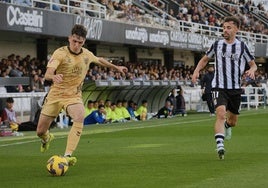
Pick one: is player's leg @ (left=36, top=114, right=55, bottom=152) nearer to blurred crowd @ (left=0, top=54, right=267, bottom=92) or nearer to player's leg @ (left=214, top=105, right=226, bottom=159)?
player's leg @ (left=214, top=105, right=226, bottom=159)

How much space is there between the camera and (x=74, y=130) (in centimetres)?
1097

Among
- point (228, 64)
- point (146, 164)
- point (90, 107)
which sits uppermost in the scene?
point (228, 64)

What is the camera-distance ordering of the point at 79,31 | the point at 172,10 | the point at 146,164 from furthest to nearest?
the point at 172,10
the point at 146,164
the point at 79,31

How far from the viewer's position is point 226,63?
12750 mm

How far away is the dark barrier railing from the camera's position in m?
30.4

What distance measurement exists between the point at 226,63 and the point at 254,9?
55.0 meters

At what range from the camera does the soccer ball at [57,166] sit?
1023 centimetres

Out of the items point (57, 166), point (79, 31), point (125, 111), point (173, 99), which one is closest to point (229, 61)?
point (79, 31)

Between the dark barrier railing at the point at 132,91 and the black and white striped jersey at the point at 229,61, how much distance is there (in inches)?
→ 658

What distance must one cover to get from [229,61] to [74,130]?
3.24m

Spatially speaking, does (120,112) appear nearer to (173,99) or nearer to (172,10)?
(173,99)

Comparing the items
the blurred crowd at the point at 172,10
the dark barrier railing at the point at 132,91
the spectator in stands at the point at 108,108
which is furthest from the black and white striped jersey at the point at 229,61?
the blurred crowd at the point at 172,10

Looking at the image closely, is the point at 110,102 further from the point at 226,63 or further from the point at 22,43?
the point at 226,63

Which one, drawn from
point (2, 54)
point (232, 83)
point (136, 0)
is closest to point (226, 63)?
point (232, 83)
